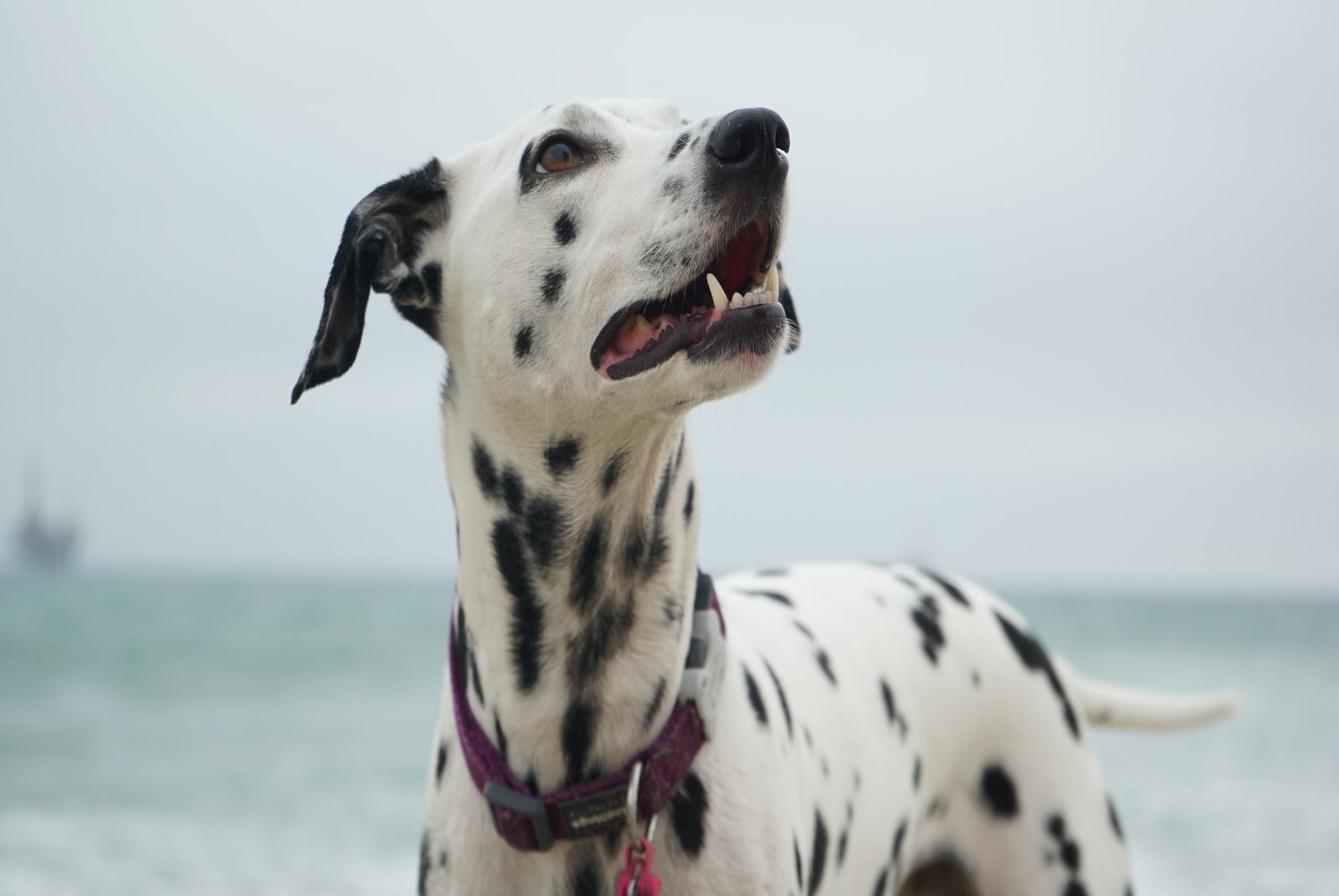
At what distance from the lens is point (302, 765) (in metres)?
12.7

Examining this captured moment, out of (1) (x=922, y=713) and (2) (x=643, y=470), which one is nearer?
(2) (x=643, y=470)

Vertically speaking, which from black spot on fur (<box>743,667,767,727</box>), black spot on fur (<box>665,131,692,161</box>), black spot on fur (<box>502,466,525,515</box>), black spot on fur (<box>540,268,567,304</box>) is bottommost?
black spot on fur (<box>743,667,767,727</box>)

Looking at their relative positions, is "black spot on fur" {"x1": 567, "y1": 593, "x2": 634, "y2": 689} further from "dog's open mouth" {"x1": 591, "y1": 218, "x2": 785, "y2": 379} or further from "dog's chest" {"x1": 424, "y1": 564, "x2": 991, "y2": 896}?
"dog's open mouth" {"x1": 591, "y1": 218, "x2": 785, "y2": 379}

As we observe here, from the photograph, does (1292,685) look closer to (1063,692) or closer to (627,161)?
(1063,692)

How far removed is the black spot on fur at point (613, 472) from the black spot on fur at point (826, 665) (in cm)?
90

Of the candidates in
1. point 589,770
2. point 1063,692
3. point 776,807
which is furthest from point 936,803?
point 589,770

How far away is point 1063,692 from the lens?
152 inches

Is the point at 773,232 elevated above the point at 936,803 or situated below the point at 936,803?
above

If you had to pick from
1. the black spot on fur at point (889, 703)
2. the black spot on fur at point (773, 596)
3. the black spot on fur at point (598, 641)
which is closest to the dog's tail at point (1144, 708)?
the black spot on fur at point (889, 703)

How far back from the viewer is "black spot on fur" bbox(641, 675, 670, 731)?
102 inches

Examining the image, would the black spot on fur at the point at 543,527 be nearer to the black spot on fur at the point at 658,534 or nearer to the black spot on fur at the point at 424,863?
the black spot on fur at the point at 658,534

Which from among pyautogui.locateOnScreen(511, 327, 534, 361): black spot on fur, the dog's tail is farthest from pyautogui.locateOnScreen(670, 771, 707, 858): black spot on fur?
the dog's tail

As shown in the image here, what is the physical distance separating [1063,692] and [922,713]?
583 mm

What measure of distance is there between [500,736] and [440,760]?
220mm
